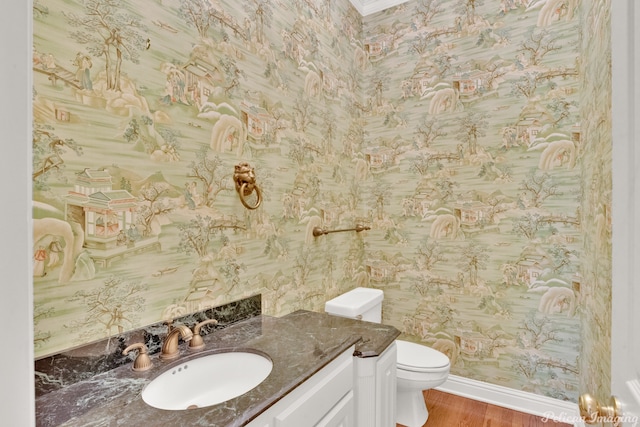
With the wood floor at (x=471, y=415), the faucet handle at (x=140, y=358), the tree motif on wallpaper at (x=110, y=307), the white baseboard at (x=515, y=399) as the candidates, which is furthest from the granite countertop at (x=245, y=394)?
the white baseboard at (x=515, y=399)

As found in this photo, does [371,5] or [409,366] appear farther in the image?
[371,5]

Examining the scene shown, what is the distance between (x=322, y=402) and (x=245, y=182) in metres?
0.93

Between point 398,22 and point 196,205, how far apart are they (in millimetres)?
2142

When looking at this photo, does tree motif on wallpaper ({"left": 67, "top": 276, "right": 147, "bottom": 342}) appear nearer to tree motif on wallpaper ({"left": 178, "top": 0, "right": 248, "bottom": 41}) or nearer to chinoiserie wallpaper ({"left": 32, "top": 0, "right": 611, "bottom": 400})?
chinoiserie wallpaper ({"left": 32, "top": 0, "right": 611, "bottom": 400})

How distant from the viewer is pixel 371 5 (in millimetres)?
2514

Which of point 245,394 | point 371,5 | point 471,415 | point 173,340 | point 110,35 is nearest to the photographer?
point 245,394

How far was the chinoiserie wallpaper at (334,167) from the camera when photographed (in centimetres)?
95

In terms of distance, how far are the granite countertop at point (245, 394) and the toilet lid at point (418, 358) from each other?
0.52 meters

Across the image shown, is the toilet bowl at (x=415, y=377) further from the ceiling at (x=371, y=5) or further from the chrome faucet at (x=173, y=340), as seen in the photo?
the ceiling at (x=371, y=5)

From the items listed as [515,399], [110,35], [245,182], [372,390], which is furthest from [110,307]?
[515,399]

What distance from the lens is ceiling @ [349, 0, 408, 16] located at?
2.43 meters

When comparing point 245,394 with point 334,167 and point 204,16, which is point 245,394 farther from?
point 334,167

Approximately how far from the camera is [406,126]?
239 cm

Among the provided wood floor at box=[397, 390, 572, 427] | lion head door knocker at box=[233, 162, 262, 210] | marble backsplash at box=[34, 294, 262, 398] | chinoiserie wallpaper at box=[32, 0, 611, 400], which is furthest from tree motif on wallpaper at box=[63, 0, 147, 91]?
wood floor at box=[397, 390, 572, 427]
